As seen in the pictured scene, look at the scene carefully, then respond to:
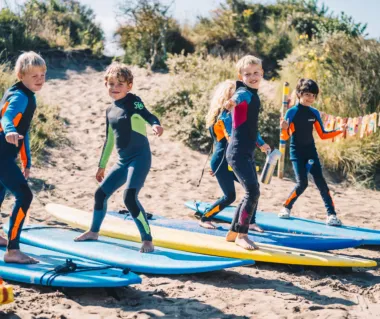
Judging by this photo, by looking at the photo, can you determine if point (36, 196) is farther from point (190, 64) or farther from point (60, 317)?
point (190, 64)

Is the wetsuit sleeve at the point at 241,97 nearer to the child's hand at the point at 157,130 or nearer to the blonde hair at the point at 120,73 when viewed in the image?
the child's hand at the point at 157,130

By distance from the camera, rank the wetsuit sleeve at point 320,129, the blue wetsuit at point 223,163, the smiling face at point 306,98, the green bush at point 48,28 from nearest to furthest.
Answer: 1. the blue wetsuit at point 223,163
2. the smiling face at point 306,98
3. the wetsuit sleeve at point 320,129
4. the green bush at point 48,28

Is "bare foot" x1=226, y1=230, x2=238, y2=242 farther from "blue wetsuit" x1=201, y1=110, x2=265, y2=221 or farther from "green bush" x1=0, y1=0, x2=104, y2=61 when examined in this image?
"green bush" x1=0, y1=0, x2=104, y2=61

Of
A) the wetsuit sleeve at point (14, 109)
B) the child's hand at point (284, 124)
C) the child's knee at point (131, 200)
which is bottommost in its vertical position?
the child's knee at point (131, 200)

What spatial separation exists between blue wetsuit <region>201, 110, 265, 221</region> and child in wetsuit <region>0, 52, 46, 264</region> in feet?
6.99

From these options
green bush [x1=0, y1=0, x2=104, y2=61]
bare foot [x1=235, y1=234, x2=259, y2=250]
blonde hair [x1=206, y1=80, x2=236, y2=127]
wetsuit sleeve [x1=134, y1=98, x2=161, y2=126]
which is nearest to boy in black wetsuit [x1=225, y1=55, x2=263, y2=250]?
bare foot [x1=235, y1=234, x2=259, y2=250]

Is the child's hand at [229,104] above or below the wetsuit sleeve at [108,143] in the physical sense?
above

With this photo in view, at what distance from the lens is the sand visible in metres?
4.30

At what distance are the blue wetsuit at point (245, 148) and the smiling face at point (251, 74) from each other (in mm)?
48

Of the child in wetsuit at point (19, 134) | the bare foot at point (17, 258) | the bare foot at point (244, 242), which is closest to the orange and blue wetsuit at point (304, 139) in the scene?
the bare foot at point (244, 242)

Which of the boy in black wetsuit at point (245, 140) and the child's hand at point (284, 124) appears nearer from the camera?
the boy in black wetsuit at point (245, 140)

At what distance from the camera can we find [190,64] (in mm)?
13656

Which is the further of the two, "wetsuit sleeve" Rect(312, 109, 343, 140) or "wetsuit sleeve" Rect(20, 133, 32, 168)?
"wetsuit sleeve" Rect(312, 109, 343, 140)

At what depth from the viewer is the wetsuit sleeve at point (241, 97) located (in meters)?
5.40
